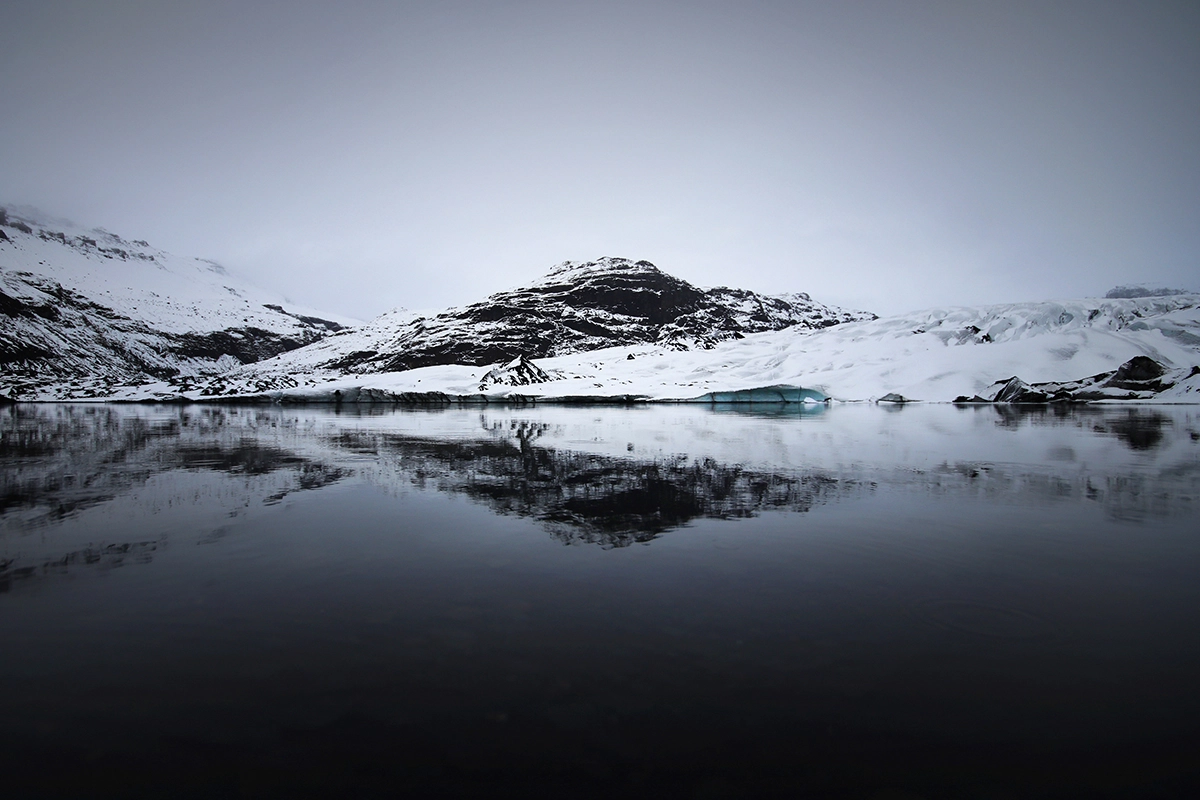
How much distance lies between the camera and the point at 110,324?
98.2 m

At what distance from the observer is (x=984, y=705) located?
2379 millimetres

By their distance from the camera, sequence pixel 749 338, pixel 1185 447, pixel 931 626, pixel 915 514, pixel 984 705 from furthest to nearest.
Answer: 1. pixel 749 338
2. pixel 1185 447
3. pixel 915 514
4. pixel 931 626
5. pixel 984 705

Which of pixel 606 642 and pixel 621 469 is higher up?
pixel 621 469

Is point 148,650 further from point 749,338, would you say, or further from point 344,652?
point 749,338

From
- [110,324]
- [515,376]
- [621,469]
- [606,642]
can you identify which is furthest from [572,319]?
[606,642]

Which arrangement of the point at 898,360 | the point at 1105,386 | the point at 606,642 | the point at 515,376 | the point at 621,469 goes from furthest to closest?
1. the point at 515,376
2. the point at 898,360
3. the point at 1105,386
4. the point at 621,469
5. the point at 606,642

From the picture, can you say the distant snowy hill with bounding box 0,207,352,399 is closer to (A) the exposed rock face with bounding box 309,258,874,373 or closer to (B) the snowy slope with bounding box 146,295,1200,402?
(A) the exposed rock face with bounding box 309,258,874,373

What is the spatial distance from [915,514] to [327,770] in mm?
5261

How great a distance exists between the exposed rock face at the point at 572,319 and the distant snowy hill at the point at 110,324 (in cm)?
2776

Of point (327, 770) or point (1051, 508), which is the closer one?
point (327, 770)

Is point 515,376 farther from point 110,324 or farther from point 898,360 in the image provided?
point 110,324

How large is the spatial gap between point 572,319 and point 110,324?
7602 cm

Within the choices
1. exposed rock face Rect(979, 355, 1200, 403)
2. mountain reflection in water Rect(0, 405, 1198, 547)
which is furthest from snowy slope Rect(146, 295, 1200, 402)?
mountain reflection in water Rect(0, 405, 1198, 547)

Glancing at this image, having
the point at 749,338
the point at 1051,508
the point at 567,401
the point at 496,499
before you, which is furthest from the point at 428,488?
the point at 749,338
